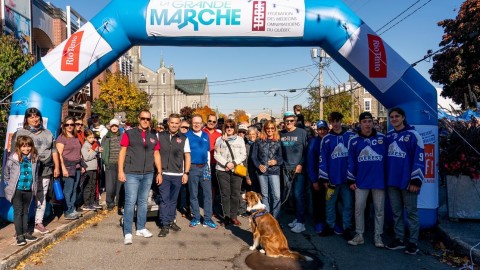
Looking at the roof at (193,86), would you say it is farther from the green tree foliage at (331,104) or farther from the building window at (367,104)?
the green tree foliage at (331,104)

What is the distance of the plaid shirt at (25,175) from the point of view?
4.94 metres

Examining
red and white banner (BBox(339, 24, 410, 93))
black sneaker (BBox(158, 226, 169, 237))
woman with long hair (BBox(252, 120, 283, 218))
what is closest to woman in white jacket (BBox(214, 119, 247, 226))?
woman with long hair (BBox(252, 120, 283, 218))

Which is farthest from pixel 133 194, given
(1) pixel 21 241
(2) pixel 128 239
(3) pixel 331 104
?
(3) pixel 331 104

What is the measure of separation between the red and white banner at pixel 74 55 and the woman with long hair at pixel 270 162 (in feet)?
10.6

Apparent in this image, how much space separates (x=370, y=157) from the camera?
5309 mm

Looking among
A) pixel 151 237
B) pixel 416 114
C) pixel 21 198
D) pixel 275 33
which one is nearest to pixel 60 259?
pixel 21 198

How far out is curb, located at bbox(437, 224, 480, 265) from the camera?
182 inches

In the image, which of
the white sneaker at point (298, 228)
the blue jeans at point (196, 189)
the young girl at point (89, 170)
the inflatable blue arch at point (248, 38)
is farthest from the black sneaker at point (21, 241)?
the white sneaker at point (298, 228)

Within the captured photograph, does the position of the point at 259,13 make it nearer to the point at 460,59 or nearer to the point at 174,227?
the point at 174,227

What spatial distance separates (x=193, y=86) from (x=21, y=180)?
3659 inches

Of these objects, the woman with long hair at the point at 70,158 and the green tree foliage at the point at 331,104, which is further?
the green tree foliage at the point at 331,104

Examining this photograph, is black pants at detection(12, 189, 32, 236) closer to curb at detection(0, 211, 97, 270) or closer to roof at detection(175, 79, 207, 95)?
curb at detection(0, 211, 97, 270)

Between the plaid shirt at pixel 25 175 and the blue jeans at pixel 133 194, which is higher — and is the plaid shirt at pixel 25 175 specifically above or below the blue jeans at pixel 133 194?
above

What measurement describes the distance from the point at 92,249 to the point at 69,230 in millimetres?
1129
